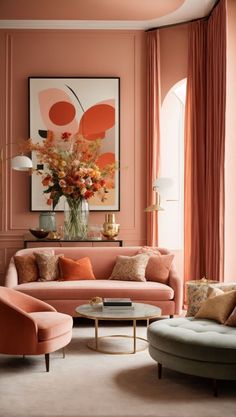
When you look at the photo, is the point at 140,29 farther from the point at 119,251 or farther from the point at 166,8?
the point at 119,251

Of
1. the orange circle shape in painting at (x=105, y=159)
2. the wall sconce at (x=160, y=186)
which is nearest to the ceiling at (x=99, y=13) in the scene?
the orange circle shape in painting at (x=105, y=159)

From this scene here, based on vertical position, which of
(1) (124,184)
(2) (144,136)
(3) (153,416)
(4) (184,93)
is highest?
(4) (184,93)

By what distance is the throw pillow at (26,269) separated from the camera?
639 cm

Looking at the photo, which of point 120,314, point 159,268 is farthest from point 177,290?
point 120,314

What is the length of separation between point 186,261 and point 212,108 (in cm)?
204

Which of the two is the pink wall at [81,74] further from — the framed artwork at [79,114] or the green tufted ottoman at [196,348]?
the green tufted ottoman at [196,348]

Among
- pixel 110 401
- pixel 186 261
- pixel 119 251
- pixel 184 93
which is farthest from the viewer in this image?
pixel 184 93

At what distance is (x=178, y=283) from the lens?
6.16 metres

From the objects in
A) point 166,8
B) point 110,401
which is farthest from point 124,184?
point 110,401

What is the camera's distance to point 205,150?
7.25 meters

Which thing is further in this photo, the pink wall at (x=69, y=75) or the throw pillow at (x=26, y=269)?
the pink wall at (x=69, y=75)

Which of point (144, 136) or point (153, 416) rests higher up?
point (144, 136)

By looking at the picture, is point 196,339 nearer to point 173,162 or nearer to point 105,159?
point 105,159

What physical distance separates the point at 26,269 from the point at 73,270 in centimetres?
54
